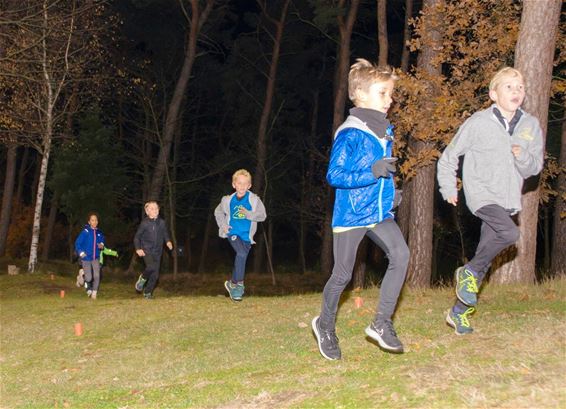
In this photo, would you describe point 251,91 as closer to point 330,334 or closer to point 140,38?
point 140,38

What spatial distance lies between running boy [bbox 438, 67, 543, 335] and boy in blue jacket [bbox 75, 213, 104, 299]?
11.4 meters

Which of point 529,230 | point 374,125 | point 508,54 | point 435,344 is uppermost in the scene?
point 508,54

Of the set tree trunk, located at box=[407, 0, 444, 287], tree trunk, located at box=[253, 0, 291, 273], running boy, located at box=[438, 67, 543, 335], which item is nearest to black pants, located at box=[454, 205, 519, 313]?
running boy, located at box=[438, 67, 543, 335]

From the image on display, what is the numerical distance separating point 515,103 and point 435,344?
249cm

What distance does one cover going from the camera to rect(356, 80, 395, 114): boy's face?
6133 millimetres

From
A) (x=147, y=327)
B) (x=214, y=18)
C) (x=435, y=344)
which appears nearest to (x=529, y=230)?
(x=435, y=344)

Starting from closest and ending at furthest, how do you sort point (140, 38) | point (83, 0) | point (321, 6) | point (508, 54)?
point (508, 54) → point (83, 0) → point (321, 6) → point (140, 38)

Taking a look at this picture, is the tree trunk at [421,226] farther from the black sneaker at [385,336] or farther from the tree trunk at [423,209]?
the black sneaker at [385,336]

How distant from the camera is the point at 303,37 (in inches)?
1650

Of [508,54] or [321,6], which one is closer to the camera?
[508,54]

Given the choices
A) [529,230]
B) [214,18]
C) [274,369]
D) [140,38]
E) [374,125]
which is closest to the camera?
[374,125]

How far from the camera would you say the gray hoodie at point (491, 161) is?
6438 millimetres

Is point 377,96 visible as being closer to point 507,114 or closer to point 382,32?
point 507,114

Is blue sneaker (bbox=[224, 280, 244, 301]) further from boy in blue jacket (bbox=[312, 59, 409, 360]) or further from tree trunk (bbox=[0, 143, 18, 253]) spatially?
tree trunk (bbox=[0, 143, 18, 253])
